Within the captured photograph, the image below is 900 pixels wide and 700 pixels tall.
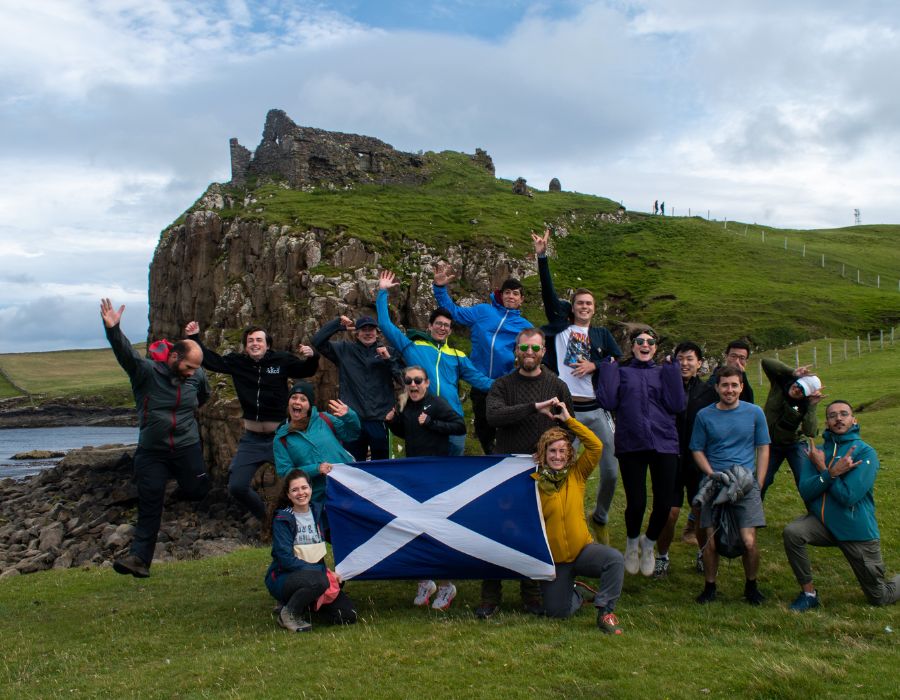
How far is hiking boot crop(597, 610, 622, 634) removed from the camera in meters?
8.50

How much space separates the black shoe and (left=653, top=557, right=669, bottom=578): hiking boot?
1.12 meters

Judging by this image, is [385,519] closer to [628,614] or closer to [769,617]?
[628,614]

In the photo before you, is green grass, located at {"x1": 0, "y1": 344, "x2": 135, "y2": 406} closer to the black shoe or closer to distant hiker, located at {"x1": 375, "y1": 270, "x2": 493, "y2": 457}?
distant hiker, located at {"x1": 375, "y1": 270, "x2": 493, "y2": 457}

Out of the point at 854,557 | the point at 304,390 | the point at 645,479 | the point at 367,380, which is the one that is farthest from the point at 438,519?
the point at 854,557

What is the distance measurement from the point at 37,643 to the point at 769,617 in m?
9.69

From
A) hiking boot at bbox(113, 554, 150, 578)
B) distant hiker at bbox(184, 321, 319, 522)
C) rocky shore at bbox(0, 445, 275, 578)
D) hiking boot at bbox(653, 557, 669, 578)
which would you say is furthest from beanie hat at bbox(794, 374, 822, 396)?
rocky shore at bbox(0, 445, 275, 578)

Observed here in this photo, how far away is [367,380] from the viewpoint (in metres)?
12.1

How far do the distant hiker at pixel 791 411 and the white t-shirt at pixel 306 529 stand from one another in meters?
6.38

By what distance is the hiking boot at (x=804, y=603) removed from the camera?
9383 millimetres

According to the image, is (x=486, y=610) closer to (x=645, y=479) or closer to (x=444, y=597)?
(x=444, y=597)

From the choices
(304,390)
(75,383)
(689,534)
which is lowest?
(75,383)

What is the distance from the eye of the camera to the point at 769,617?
30.0 ft

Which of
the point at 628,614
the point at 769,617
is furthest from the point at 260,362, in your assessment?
the point at 769,617

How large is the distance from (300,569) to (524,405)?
358cm
